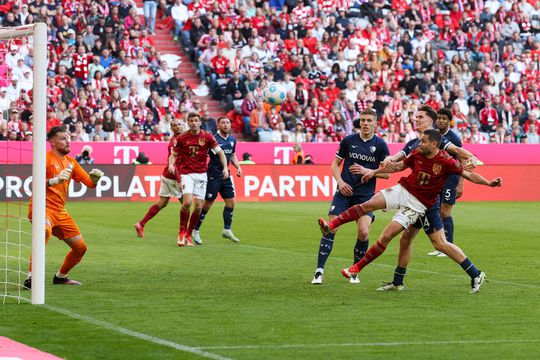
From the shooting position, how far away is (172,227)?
2317 centimetres

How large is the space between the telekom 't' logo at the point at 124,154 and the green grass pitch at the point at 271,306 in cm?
1139

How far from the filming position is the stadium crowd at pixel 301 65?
33.5 meters

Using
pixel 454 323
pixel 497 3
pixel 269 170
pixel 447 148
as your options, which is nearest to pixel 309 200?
pixel 269 170

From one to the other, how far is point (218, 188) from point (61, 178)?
27.1 feet

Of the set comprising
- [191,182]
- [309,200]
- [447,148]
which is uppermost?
[447,148]

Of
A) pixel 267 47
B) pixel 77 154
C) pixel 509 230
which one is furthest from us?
pixel 267 47

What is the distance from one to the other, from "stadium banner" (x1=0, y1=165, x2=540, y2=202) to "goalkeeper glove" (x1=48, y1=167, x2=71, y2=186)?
15.1m

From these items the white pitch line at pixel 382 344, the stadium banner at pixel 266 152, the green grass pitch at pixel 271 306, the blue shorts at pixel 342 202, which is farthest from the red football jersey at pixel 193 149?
the white pitch line at pixel 382 344

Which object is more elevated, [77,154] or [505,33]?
[505,33]

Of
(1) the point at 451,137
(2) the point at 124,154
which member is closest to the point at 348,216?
(1) the point at 451,137

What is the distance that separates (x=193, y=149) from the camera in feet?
64.5

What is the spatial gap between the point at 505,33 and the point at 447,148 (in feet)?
96.3

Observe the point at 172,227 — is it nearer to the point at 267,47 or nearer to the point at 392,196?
the point at 392,196

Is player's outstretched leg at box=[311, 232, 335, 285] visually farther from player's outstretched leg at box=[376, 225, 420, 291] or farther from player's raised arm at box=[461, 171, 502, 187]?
player's raised arm at box=[461, 171, 502, 187]
